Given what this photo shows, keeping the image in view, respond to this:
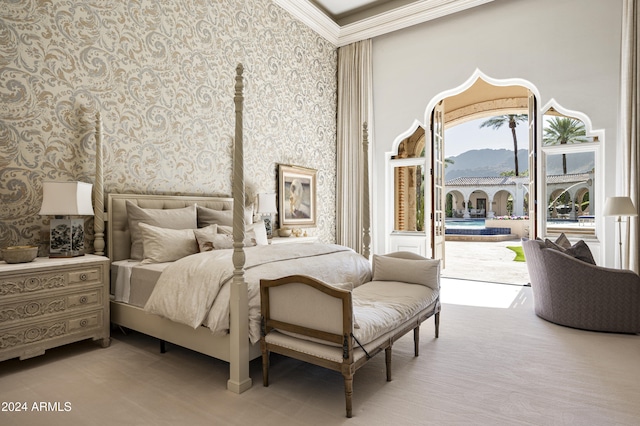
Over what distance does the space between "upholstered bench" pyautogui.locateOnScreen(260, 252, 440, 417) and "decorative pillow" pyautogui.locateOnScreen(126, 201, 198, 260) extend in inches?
63.9

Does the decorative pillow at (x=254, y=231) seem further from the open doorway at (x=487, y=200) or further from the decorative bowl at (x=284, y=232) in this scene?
the open doorway at (x=487, y=200)

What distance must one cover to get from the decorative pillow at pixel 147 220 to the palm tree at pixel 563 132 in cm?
490

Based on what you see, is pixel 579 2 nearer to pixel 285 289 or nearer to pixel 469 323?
pixel 469 323

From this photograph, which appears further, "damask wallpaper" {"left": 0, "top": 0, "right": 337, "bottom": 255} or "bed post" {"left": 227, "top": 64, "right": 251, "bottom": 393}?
"damask wallpaper" {"left": 0, "top": 0, "right": 337, "bottom": 255}

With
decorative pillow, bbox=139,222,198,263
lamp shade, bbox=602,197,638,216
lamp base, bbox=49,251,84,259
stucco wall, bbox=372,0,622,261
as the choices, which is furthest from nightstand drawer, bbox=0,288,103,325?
lamp shade, bbox=602,197,638,216

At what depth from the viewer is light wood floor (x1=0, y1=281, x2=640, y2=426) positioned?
206 cm

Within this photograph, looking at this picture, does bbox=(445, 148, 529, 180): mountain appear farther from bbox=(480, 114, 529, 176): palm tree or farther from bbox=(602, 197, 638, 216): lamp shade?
bbox=(602, 197, 638, 216): lamp shade

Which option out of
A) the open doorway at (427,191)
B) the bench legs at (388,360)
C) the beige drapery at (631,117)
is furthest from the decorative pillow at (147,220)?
the beige drapery at (631,117)

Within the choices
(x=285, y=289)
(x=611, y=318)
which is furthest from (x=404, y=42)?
(x=285, y=289)

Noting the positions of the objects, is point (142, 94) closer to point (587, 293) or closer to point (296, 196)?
point (296, 196)

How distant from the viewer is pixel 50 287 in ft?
8.98

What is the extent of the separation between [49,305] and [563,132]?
20.2ft

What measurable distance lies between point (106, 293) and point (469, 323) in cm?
339

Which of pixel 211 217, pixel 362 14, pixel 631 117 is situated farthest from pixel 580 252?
pixel 362 14
